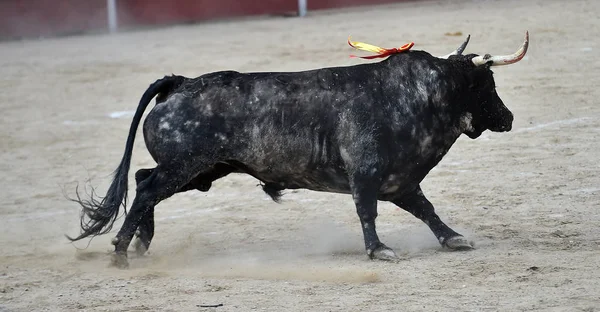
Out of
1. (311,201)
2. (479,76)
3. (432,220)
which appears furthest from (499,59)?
(311,201)

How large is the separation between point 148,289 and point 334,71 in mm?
1764

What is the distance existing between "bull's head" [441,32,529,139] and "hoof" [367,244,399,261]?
3.02 ft

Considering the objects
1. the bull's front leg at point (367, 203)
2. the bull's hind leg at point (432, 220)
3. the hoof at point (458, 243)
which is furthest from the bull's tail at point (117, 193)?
the hoof at point (458, 243)

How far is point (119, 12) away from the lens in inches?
625

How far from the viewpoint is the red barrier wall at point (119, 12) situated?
15.5m

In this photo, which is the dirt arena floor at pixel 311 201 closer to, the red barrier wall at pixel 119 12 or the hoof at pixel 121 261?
the hoof at pixel 121 261

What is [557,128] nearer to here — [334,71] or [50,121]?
[334,71]

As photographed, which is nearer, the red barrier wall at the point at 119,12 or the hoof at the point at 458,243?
the hoof at the point at 458,243

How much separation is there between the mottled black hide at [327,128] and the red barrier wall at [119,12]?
29.7ft

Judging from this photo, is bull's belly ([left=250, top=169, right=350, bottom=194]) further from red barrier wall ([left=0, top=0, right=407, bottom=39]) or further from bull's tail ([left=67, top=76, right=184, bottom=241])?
red barrier wall ([left=0, top=0, right=407, bottom=39])

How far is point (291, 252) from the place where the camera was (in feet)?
23.3

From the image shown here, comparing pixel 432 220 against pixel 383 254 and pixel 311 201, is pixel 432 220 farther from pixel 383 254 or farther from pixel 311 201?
pixel 311 201

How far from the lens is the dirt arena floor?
602 cm

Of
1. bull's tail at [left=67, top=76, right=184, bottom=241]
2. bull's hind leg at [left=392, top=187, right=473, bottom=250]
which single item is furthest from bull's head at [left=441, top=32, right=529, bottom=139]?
bull's tail at [left=67, top=76, right=184, bottom=241]
